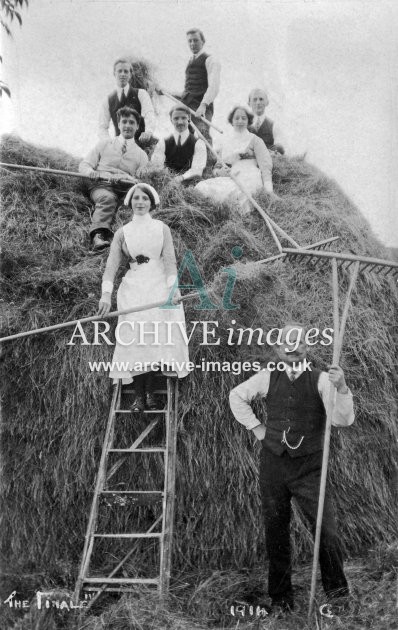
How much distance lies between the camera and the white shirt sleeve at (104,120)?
190 inches

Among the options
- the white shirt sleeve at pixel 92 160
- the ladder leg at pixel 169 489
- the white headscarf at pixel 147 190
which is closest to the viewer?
the ladder leg at pixel 169 489

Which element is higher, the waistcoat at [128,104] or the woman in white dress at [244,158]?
the waistcoat at [128,104]

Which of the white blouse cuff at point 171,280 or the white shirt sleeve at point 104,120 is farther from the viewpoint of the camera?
the white shirt sleeve at point 104,120

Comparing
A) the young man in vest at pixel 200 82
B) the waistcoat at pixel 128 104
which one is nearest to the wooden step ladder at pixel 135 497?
the waistcoat at pixel 128 104

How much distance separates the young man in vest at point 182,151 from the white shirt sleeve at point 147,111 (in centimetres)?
20

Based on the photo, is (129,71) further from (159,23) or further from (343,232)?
(343,232)

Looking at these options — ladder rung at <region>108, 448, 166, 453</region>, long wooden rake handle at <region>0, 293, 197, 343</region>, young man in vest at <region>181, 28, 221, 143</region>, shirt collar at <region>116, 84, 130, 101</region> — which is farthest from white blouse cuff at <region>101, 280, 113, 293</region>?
young man in vest at <region>181, 28, 221, 143</region>

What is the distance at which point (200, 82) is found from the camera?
17.4ft

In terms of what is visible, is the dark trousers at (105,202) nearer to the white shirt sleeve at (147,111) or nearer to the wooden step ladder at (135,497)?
the white shirt sleeve at (147,111)

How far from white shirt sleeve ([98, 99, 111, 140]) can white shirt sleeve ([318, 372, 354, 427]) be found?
2.88 metres

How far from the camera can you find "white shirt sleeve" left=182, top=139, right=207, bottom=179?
199 inches

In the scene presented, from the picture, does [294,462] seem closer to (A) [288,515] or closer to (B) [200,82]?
(A) [288,515]

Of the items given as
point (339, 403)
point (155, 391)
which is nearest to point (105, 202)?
point (155, 391)

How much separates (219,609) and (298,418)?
1.30 metres
